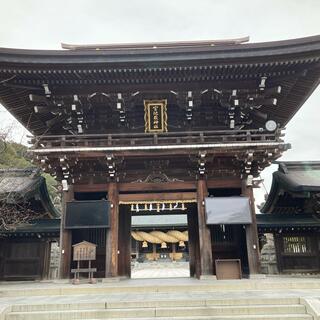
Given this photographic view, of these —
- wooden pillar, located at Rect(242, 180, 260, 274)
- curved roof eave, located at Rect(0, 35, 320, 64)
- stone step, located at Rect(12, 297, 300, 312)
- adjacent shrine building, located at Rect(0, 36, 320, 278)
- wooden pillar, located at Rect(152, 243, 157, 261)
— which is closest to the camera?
stone step, located at Rect(12, 297, 300, 312)

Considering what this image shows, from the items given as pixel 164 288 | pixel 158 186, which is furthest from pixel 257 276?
pixel 158 186

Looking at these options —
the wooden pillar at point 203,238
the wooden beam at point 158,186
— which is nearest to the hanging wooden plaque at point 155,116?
the wooden beam at point 158,186

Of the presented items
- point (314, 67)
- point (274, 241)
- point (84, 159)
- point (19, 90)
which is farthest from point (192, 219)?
point (19, 90)

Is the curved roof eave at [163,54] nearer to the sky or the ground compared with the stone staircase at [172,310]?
nearer to the sky

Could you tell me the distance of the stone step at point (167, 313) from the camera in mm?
7465

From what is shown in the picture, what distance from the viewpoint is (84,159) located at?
42.2 ft

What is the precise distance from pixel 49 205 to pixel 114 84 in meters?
9.45

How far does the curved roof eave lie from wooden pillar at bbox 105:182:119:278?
5.01m

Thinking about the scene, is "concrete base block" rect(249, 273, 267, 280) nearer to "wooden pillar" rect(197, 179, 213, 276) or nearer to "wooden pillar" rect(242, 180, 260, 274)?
"wooden pillar" rect(242, 180, 260, 274)

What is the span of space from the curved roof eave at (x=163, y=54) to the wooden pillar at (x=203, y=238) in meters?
4.96

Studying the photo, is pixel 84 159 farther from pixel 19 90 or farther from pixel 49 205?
pixel 49 205

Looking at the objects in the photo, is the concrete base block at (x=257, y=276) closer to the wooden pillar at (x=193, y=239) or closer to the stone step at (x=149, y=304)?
the wooden pillar at (x=193, y=239)

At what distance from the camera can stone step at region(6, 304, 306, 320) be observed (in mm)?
7465

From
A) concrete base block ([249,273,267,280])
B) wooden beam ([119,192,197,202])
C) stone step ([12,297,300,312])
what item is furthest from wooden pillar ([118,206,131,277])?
stone step ([12,297,300,312])
